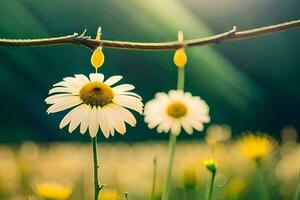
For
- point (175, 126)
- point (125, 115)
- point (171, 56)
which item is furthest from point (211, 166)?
point (171, 56)

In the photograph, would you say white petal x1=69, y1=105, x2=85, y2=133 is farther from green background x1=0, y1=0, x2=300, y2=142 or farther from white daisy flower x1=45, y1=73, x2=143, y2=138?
green background x1=0, y1=0, x2=300, y2=142

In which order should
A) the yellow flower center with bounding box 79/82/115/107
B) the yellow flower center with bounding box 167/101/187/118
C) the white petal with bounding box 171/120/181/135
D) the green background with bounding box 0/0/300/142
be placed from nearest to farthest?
the yellow flower center with bounding box 79/82/115/107 < the white petal with bounding box 171/120/181/135 < the yellow flower center with bounding box 167/101/187/118 < the green background with bounding box 0/0/300/142

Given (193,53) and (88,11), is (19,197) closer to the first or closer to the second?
(193,53)

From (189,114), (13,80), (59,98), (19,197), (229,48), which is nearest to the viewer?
(59,98)

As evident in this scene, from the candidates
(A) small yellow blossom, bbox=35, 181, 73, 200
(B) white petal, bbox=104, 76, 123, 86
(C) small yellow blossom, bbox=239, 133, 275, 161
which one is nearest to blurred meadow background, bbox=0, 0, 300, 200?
(C) small yellow blossom, bbox=239, 133, 275, 161

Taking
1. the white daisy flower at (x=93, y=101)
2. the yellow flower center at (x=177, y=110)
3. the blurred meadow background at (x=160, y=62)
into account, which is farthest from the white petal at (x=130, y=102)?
the blurred meadow background at (x=160, y=62)

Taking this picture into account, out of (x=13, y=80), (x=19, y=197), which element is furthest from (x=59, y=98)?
(x=13, y=80)
